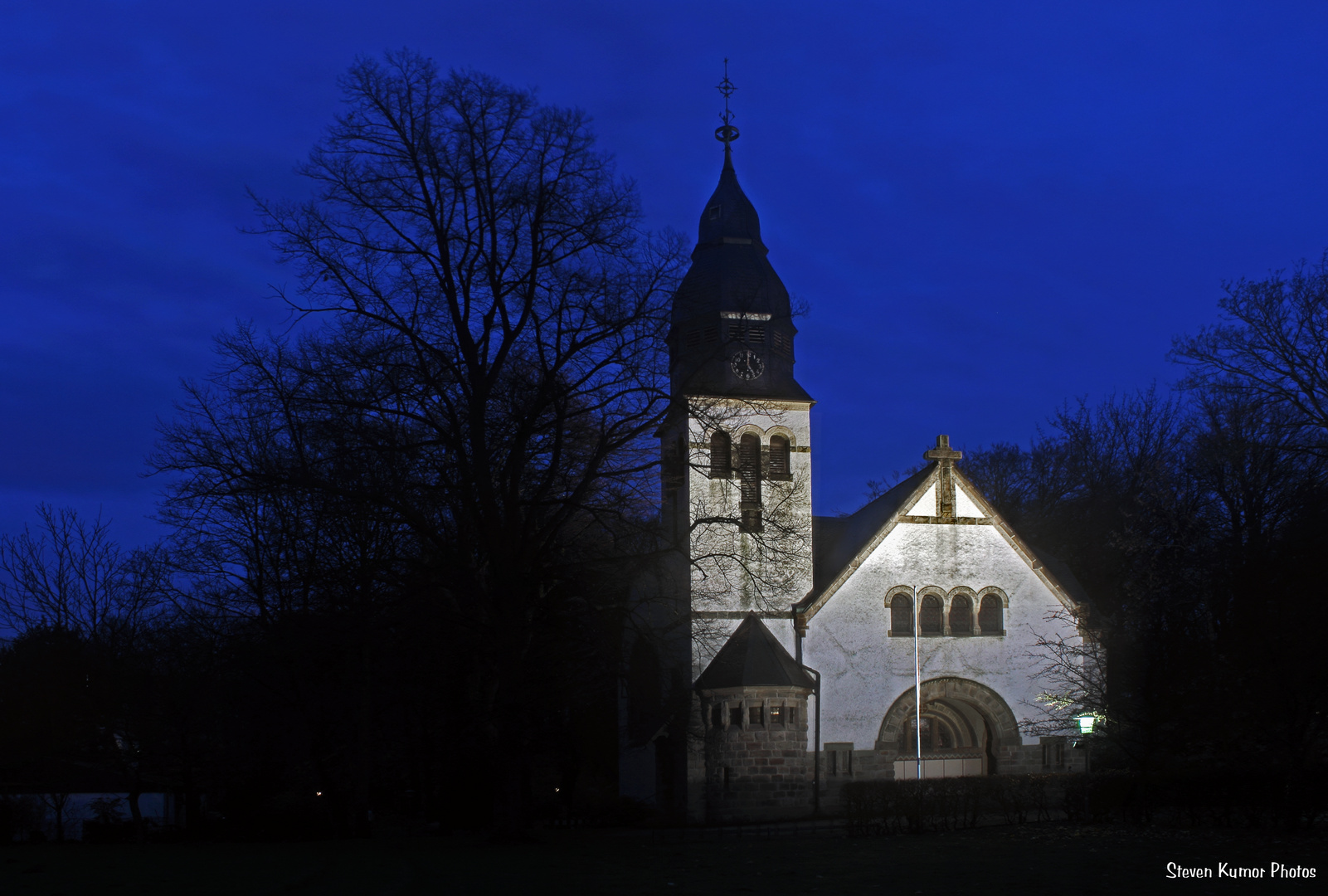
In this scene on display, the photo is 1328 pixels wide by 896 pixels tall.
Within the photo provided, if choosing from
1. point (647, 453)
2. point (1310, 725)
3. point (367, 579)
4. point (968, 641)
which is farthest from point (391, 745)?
point (1310, 725)

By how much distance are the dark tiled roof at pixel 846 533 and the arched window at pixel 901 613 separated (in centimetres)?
175

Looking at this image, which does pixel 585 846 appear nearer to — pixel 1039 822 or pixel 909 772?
pixel 1039 822

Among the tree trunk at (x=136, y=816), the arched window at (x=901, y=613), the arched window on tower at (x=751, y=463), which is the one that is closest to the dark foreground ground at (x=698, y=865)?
the tree trunk at (x=136, y=816)

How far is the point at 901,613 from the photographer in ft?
106

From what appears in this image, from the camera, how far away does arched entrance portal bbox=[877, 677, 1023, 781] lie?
31.4 meters

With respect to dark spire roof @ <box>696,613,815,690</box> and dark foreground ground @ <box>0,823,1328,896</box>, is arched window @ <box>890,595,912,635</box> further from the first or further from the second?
dark foreground ground @ <box>0,823,1328,896</box>

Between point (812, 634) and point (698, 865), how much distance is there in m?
15.2

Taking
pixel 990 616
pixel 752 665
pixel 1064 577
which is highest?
pixel 1064 577

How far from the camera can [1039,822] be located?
2334 cm

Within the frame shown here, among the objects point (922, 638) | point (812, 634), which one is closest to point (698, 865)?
point (812, 634)

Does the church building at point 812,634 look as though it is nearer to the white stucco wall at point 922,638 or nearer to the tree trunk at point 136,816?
the white stucco wall at point 922,638

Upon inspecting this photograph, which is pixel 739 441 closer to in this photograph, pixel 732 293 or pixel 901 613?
pixel 732 293

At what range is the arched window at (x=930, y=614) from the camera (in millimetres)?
32281

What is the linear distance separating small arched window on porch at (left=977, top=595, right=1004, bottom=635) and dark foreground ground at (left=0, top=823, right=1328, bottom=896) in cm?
A: 1051
